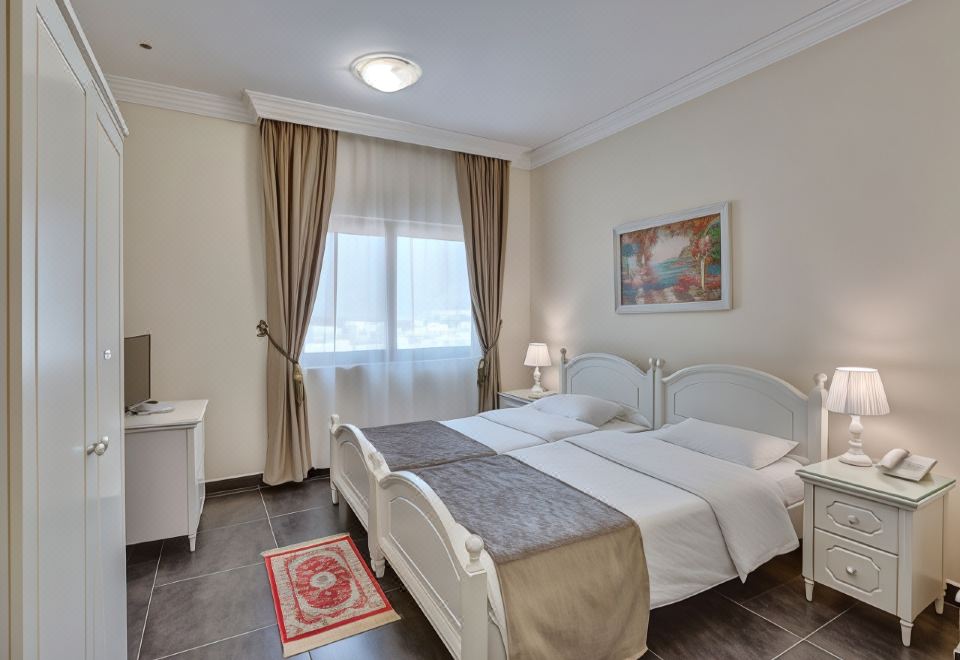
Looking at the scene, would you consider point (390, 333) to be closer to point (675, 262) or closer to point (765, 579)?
point (675, 262)

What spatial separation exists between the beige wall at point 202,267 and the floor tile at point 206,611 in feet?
4.49

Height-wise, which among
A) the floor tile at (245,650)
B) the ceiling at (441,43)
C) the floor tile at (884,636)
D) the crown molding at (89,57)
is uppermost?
the ceiling at (441,43)

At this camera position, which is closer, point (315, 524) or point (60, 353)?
point (60, 353)

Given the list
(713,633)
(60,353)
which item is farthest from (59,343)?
(713,633)

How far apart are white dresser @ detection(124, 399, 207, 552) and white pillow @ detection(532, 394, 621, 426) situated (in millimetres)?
2363

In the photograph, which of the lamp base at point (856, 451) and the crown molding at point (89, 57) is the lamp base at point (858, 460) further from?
the crown molding at point (89, 57)

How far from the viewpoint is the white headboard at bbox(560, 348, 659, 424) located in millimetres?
3512

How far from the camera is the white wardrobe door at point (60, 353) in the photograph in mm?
927

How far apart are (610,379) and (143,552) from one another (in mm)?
3274

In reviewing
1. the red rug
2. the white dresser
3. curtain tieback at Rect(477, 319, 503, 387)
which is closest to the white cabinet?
the red rug

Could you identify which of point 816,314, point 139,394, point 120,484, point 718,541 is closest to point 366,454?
point 120,484

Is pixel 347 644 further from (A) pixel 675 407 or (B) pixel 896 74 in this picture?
(B) pixel 896 74

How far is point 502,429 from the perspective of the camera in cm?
332

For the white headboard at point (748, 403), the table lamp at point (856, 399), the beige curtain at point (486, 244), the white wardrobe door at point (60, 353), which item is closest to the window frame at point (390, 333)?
the beige curtain at point (486, 244)
